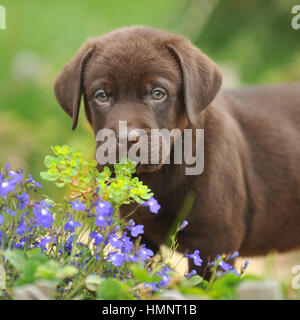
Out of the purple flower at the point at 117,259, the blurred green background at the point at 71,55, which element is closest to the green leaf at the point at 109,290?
the purple flower at the point at 117,259

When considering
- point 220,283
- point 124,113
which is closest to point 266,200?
point 124,113

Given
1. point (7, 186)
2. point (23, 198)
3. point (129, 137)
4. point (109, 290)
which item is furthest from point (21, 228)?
point (129, 137)

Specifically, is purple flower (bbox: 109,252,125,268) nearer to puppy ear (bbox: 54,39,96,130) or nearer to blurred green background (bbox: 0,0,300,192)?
puppy ear (bbox: 54,39,96,130)

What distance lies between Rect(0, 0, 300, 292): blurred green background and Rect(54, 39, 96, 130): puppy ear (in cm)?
259

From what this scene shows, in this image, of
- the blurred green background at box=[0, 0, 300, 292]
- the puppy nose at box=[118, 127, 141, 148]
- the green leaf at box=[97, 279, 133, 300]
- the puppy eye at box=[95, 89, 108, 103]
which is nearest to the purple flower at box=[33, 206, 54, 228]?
the green leaf at box=[97, 279, 133, 300]

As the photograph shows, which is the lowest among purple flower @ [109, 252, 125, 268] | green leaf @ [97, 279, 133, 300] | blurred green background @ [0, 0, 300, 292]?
green leaf @ [97, 279, 133, 300]

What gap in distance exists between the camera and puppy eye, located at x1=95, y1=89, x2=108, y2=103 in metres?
2.96

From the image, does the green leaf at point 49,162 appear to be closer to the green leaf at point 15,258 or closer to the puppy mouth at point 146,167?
the green leaf at point 15,258

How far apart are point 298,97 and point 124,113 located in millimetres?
1513

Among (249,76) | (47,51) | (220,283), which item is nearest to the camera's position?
(220,283)

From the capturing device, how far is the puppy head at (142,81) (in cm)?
286
